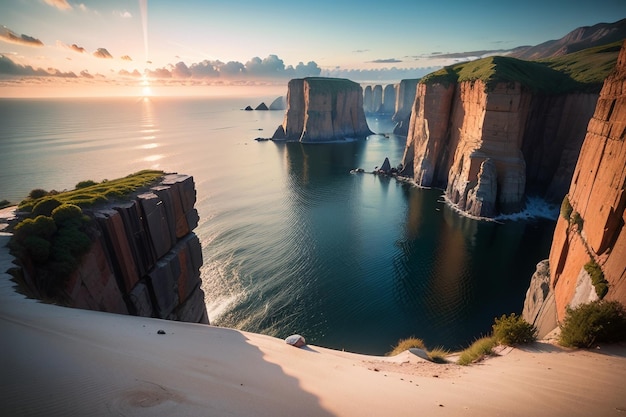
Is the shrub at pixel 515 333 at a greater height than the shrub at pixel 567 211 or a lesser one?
lesser

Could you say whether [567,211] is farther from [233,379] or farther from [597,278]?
[233,379]

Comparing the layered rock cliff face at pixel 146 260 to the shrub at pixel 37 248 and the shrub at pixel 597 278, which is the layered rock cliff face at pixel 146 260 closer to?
the shrub at pixel 37 248

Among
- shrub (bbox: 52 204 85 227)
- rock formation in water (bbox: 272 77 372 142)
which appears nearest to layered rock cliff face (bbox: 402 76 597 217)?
shrub (bbox: 52 204 85 227)

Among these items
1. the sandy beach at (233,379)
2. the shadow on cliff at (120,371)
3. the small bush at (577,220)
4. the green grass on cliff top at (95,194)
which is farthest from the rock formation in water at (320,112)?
the shadow on cliff at (120,371)

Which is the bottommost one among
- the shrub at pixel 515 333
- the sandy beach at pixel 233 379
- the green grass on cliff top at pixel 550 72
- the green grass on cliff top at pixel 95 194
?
the shrub at pixel 515 333

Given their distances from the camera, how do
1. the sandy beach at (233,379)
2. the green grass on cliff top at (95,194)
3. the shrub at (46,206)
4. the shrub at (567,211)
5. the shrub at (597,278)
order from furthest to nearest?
the shrub at (567,211)
the green grass on cliff top at (95,194)
the shrub at (46,206)
the shrub at (597,278)
the sandy beach at (233,379)

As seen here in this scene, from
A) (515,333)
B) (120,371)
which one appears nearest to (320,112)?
(515,333)

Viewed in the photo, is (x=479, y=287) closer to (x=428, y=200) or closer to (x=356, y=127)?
(x=428, y=200)
